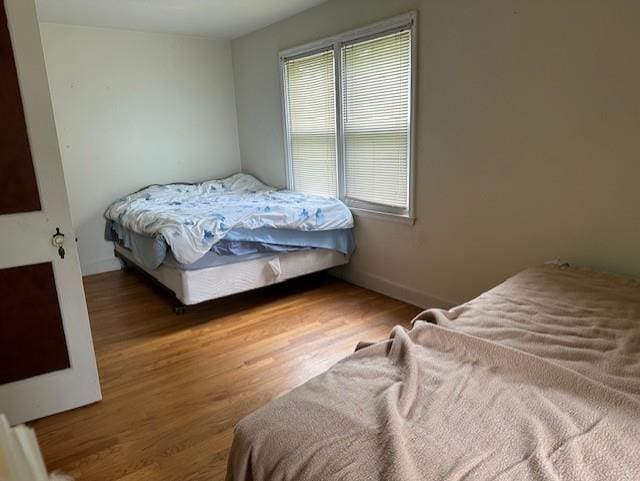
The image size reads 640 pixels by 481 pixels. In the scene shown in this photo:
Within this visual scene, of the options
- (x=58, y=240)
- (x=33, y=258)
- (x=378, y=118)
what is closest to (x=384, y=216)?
(x=378, y=118)

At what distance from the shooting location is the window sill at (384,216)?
316 centimetres

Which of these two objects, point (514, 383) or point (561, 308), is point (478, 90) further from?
point (514, 383)

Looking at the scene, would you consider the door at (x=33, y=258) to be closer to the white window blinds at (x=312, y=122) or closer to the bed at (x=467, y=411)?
A: the bed at (x=467, y=411)

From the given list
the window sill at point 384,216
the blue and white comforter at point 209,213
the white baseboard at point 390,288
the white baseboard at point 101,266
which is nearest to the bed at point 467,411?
the white baseboard at point 390,288

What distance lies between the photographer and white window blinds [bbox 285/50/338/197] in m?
3.64

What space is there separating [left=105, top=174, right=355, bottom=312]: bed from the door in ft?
2.80

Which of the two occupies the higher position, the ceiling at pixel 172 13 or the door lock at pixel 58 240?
the ceiling at pixel 172 13

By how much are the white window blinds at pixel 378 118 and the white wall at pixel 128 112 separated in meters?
1.94

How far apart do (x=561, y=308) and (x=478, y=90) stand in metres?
1.46

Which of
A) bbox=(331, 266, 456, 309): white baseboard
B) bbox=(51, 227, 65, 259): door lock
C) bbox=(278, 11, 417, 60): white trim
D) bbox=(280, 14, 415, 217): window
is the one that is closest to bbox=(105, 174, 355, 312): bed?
bbox=(331, 266, 456, 309): white baseboard

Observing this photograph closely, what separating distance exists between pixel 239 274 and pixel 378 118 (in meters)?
1.57

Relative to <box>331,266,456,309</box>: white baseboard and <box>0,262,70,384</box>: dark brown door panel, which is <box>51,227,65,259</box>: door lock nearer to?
<box>0,262,70,384</box>: dark brown door panel

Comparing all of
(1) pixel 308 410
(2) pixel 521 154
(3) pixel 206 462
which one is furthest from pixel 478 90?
(3) pixel 206 462

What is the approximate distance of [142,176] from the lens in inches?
176
